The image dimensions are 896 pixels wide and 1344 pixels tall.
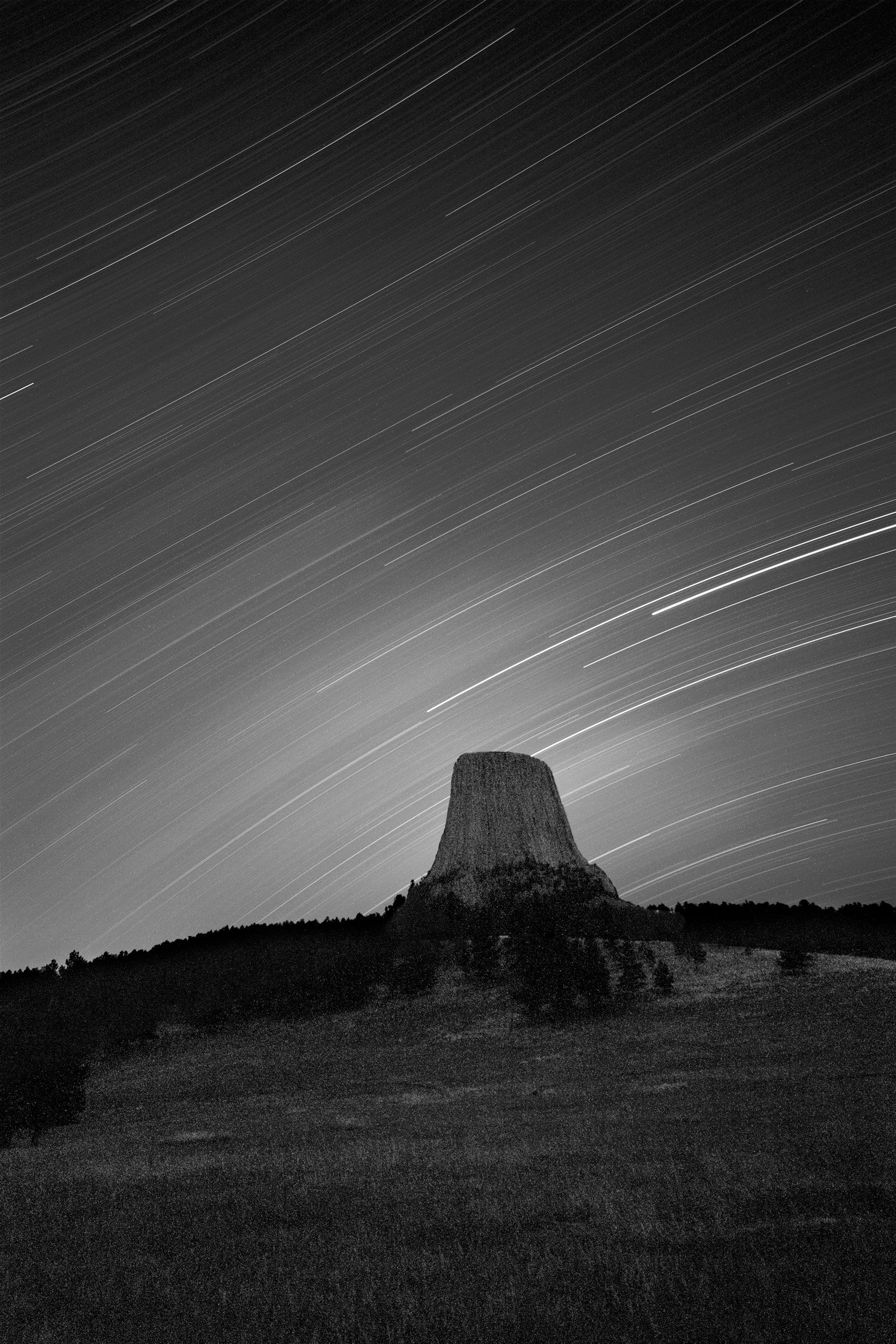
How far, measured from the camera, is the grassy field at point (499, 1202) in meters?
6.77

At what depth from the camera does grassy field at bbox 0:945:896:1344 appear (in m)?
6.77

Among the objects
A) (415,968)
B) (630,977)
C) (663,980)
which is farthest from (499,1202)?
(415,968)

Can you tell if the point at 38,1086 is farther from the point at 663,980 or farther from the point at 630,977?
Result: the point at 663,980

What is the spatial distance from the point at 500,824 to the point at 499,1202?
109 feet

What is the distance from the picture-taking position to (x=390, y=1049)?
86.0 ft

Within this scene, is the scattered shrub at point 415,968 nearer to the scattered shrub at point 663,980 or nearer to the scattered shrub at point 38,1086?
the scattered shrub at point 663,980

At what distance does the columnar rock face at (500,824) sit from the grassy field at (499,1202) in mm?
18785

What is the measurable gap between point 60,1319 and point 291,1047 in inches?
863

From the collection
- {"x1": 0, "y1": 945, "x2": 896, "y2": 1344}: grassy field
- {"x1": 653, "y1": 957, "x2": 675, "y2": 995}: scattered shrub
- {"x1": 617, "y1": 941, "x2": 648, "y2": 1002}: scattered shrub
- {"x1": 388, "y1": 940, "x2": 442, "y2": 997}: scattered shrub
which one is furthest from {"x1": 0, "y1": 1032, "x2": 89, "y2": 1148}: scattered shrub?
{"x1": 653, "y1": 957, "x2": 675, "y2": 995}: scattered shrub

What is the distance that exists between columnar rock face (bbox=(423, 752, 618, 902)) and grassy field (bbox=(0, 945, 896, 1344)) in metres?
18.8

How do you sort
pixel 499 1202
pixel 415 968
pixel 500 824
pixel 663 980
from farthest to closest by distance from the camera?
pixel 500 824, pixel 415 968, pixel 663 980, pixel 499 1202

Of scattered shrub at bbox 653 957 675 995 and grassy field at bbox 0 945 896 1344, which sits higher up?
scattered shrub at bbox 653 957 675 995

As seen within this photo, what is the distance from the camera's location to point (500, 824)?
141 feet

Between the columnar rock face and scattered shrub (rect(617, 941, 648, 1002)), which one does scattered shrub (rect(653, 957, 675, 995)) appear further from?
the columnar rock face
